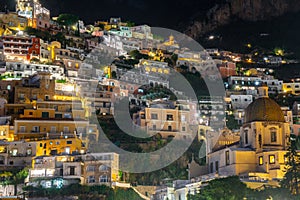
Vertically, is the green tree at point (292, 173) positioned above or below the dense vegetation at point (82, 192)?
above

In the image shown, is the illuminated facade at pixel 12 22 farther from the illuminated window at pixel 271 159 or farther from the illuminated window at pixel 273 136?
the illuminated window at pixel 271 159

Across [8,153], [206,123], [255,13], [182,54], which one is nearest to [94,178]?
[8,153]

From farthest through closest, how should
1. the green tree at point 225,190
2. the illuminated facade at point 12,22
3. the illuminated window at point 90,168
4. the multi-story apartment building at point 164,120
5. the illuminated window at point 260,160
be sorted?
the illuminated facade at point 12,22
the multi-story apartment building at point 164,120
the illuminated window at point 90,168
the illuminated window at point 260,160
the green tree at point 225,190

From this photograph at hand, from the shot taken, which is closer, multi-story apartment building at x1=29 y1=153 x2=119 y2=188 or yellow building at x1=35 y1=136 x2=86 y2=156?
multi-story apartment building at x1=29 y1=153 x2=119 y2=188

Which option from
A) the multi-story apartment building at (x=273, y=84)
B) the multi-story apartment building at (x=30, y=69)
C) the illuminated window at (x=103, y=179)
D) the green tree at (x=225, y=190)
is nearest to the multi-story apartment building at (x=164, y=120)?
the multi-story apartment building at (x=30, y=69)

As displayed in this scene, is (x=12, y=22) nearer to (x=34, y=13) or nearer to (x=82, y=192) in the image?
(x=34, y=13)

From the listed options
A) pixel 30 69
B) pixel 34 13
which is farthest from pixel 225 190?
pixel 34 13

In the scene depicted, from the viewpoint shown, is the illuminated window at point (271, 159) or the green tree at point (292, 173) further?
the illuminated window at point (271, 159)

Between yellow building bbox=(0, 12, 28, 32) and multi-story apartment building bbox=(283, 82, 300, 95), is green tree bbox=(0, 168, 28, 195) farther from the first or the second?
multi-story apartment building bbox=(283, 82, 300, 95)

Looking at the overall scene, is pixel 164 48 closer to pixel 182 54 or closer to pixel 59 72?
pixel 182 54

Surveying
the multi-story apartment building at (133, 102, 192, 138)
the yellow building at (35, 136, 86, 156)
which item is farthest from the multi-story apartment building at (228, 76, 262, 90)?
the yellow building at (35, 136, 86, 156)

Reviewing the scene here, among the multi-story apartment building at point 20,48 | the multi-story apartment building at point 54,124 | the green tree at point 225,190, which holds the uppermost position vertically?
the multi-story apartment building at point 20,48
